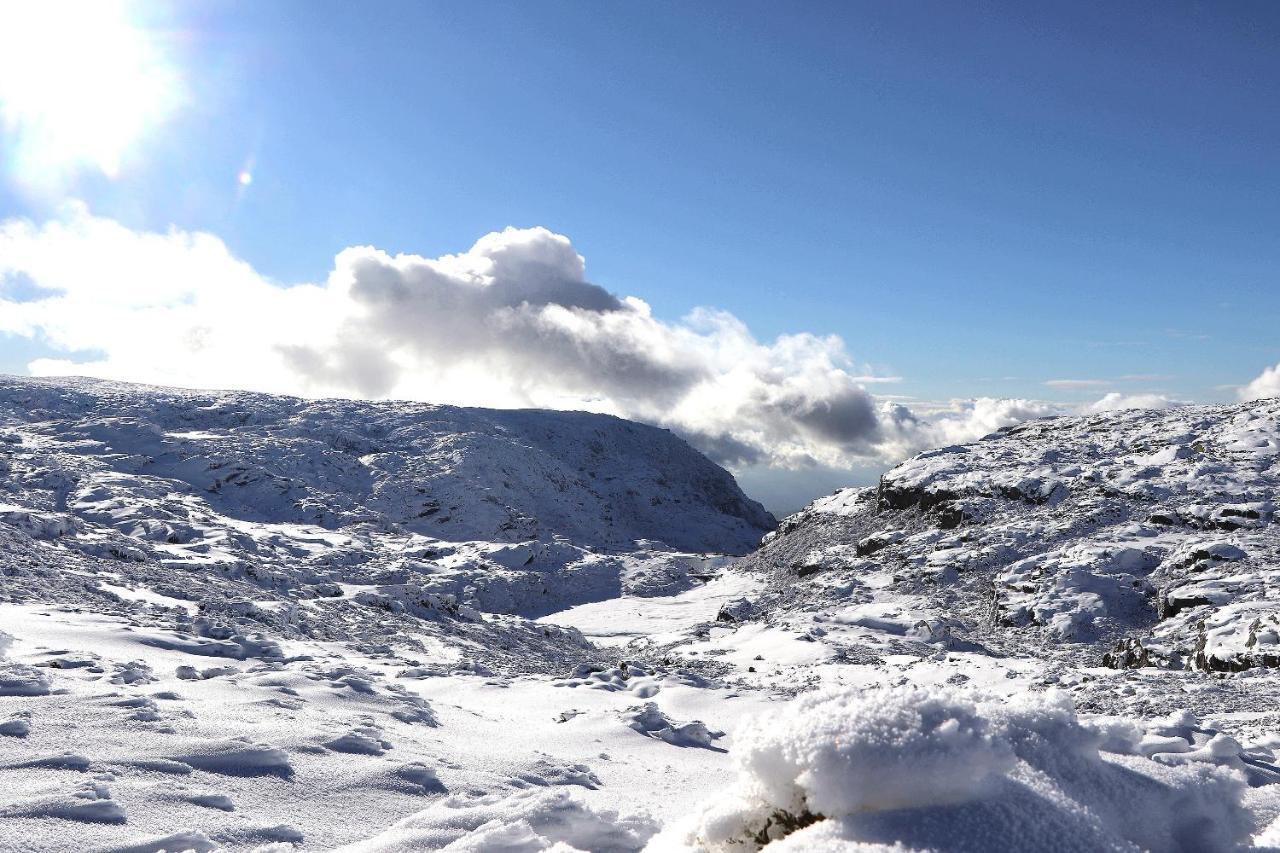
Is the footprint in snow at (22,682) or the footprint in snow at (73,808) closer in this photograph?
the footprint in snow at (73,808)

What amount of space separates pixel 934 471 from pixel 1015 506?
5726 mm

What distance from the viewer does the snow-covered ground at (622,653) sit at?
9.87 ft

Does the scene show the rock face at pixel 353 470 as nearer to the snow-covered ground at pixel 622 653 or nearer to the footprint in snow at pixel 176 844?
the snow-covered ground at pixel 622 653

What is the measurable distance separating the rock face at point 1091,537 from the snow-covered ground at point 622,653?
0.15 m

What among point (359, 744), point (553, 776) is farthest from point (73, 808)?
point (553, 776)

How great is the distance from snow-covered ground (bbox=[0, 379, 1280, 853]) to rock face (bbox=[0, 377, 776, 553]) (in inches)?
15.7

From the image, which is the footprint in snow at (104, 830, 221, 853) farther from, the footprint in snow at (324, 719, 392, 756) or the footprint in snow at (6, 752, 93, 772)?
the footprint in snow at (324, 719, 392, 756)

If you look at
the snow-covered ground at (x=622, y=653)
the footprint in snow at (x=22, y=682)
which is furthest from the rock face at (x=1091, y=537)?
the footprint in snow at (x=22, y=682)

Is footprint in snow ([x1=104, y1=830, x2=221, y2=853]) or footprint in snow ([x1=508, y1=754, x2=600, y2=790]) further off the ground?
footprint in snow ([x1=104, y1=830, x2=221, y2=853])

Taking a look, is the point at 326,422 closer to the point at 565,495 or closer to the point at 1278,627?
the point at 565,495

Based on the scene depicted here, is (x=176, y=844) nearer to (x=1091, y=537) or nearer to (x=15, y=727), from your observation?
(x=15, y=727)

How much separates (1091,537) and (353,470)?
47283 millimetres

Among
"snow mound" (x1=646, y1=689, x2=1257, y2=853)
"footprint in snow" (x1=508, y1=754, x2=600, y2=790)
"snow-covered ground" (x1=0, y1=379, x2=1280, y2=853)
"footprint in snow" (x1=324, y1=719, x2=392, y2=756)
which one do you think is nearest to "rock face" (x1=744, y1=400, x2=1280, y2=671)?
"snow-covered ground" (x1=0, y1=379, x2=1280, y2=853)

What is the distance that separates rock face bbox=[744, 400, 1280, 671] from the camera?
19734mm
